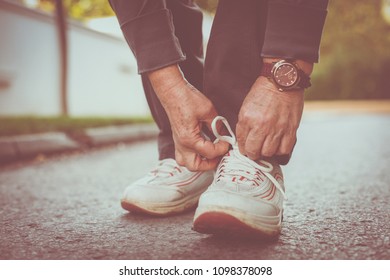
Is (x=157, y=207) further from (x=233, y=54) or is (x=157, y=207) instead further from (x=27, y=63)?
(x=27, y=63)

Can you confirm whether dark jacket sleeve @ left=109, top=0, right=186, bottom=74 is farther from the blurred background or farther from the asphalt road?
the blurred background

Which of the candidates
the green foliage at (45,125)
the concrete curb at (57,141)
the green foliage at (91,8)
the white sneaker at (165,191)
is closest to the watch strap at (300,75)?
the white sneaker at (165,191)

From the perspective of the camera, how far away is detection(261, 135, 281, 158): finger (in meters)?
0.94

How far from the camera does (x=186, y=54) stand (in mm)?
1268

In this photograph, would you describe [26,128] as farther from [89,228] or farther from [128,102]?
[128,102]

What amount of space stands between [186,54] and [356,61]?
15.3 metres

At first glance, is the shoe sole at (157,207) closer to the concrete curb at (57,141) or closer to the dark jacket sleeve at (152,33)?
the dark jacket sleeve at (152,33)

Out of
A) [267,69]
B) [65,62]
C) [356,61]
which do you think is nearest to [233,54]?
[267,69]

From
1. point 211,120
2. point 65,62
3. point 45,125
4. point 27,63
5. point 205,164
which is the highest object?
point 211,120

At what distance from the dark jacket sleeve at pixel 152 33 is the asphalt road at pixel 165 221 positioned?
1.20 ft

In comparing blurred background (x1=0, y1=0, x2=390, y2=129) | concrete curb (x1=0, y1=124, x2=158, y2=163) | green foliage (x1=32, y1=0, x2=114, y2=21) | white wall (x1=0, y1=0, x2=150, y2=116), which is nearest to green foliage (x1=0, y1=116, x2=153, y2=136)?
concrete curb (x1=0, y1=124, x2=158, y2=163)

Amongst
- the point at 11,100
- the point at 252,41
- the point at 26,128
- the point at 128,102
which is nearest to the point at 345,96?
the point at 128,102

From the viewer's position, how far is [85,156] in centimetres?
283

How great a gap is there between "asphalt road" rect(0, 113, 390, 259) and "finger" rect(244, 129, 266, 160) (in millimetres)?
179
